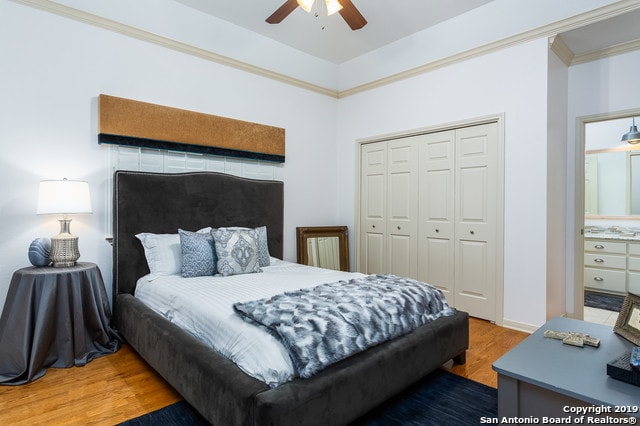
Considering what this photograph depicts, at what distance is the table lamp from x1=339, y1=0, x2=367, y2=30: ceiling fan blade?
228 centimetres

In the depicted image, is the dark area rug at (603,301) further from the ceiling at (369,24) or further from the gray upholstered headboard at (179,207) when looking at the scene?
the gray upholstered headboard at (179,207)

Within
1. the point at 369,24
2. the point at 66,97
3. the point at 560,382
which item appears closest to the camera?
the point at 560,382

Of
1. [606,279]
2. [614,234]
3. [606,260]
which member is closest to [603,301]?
[606,279]

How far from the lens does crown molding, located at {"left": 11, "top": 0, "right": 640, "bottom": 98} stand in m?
2.79

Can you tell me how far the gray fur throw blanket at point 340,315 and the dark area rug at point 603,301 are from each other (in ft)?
10.2

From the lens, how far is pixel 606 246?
15.7 ft

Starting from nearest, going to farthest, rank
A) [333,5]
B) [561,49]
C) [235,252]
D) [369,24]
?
[333,5], [235,252], [561,49], [369,24]

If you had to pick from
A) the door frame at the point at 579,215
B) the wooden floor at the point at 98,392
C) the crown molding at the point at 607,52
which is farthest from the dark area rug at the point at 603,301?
the crown molding at the point at 607,52

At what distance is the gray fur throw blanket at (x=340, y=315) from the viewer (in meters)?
1.59

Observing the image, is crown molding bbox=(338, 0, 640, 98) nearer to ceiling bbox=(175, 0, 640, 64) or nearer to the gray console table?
ceiling bbox=(175, 0, 640, 64)

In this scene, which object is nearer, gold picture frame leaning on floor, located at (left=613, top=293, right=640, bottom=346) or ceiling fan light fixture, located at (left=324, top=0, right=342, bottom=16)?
gold picture frame leaning on floor, located at (left=613, top=293, right=640, bottom=346)

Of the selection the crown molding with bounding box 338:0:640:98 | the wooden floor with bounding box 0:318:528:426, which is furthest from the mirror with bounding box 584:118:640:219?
the wooden floor with bounding box 0:318:528:426

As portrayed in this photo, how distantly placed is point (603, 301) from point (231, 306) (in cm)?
480

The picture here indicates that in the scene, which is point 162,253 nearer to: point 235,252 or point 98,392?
point 235,252
